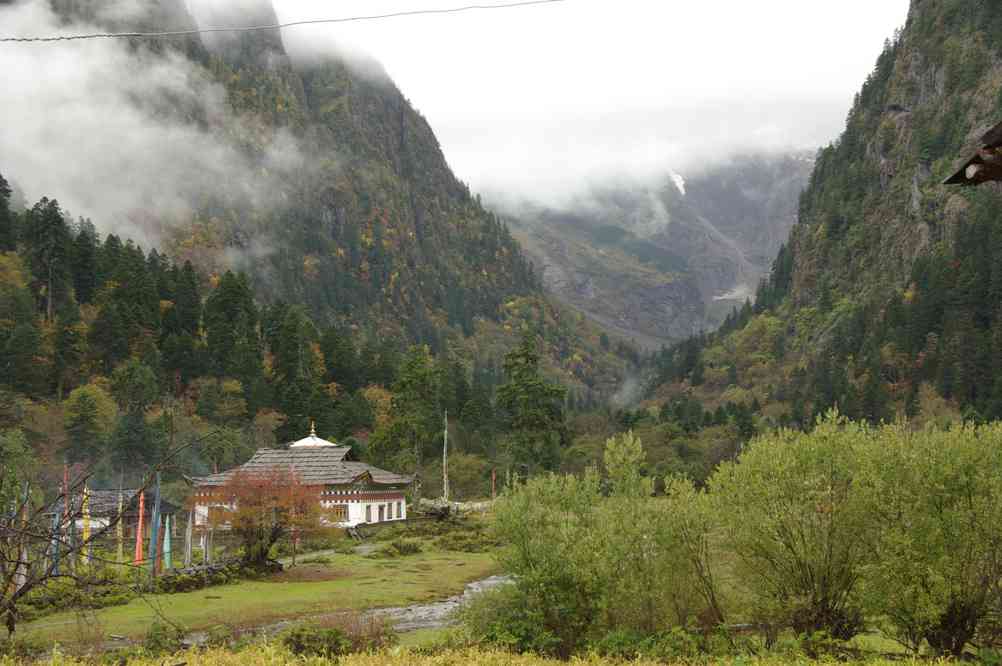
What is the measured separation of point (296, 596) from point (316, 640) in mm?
16949

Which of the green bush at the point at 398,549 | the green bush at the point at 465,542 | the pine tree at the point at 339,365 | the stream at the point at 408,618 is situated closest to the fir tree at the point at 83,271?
the pine tree at the point at 339,365

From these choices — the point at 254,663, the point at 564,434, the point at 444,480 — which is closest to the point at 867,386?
the point at 564,434

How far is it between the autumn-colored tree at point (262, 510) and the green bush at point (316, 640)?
23117 mm

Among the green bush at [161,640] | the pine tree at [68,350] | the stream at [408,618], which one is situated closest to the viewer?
the green bush at [161,640]

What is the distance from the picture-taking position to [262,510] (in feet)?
148

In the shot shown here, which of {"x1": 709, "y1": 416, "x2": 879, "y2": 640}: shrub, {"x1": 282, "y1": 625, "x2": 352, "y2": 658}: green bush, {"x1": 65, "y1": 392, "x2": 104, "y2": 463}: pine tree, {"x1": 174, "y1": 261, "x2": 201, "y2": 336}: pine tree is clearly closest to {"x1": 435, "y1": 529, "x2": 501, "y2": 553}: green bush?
{"x1": 65, "y1": 392, "x2": 104, "y2": 463}: pine tree

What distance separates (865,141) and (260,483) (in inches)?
6047

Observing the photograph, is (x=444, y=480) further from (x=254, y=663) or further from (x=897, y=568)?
(x=254, y=663)

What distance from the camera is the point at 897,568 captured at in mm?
19547

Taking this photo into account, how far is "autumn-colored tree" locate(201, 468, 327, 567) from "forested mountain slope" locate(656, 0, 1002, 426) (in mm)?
57494

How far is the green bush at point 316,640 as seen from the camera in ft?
69.2

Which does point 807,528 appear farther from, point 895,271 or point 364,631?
point 895,271

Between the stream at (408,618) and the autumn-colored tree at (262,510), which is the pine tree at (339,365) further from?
the stream at (408,618)

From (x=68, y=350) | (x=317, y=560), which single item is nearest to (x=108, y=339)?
(x=68, y=350)
